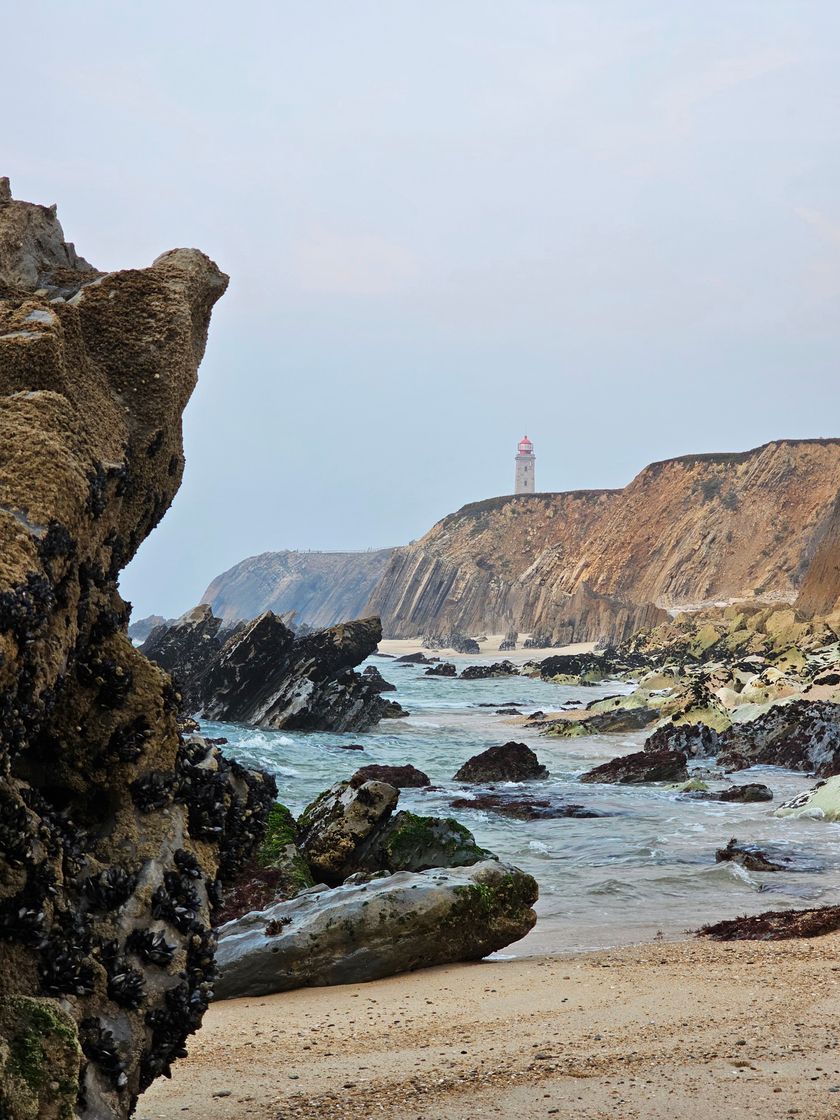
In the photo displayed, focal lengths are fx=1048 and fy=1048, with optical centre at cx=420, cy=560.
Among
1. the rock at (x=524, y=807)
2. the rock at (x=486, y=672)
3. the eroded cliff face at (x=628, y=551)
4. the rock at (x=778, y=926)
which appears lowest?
the rock at (x=486, y=672)

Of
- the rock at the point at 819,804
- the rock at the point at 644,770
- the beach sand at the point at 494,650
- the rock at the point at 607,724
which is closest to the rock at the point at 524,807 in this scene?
the rock at the point at 644,770

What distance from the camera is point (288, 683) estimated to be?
32625 mm

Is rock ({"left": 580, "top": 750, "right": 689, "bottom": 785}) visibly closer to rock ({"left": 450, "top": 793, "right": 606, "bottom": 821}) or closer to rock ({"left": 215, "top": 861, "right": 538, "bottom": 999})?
rock ({"left": 450, "top": 793, "right": 606, "bottom": 821})

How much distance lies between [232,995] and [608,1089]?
12.8 ft

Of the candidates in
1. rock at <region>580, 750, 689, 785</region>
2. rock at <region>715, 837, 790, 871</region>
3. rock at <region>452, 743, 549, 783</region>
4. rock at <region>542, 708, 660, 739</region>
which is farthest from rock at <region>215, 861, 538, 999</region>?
rock at <region>542, 708, 660, 739</region>

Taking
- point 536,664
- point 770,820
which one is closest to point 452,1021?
point 770,820

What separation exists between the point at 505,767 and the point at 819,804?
718 centimetres

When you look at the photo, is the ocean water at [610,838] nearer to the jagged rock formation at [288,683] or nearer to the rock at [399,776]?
the rock at [399,776]

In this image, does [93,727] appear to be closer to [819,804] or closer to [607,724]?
[819,804]

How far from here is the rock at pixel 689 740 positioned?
23577 mm

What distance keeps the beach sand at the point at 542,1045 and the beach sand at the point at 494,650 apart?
71.1 metres

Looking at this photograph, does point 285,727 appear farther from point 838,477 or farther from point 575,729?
point 838,477

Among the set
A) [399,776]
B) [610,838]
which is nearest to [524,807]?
[610,838]

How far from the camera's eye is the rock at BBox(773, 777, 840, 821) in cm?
1505
